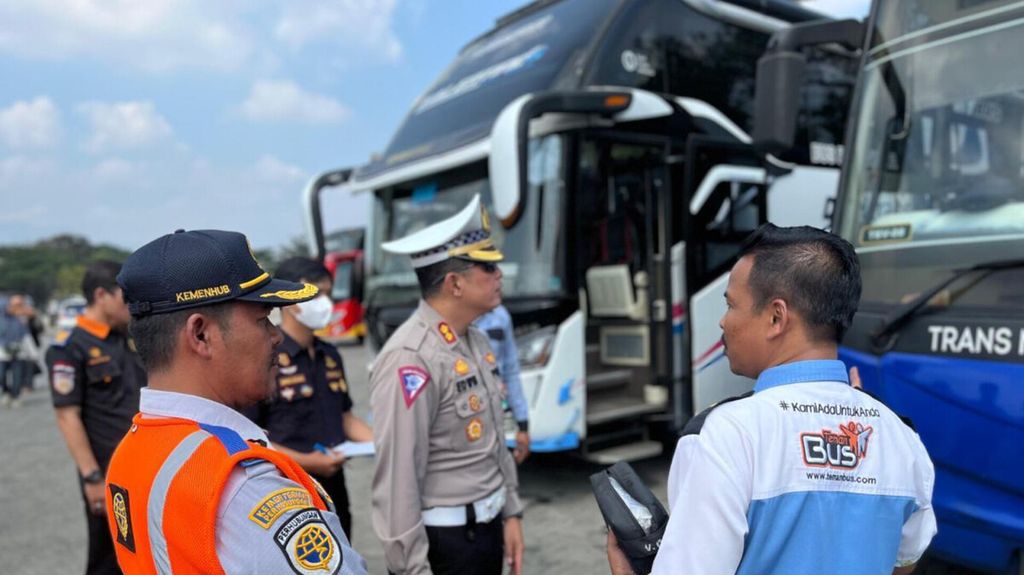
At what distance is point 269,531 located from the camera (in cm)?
Answer: 110

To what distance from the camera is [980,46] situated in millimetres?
2891

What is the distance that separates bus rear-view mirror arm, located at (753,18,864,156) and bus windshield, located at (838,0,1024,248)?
195mm

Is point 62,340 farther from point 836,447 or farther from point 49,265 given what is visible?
point 49,265

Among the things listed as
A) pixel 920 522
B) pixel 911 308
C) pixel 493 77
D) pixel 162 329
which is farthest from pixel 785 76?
pixel 162 329

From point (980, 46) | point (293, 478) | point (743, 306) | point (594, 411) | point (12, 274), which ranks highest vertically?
point (980, 46)

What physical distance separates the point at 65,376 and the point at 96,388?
14cm

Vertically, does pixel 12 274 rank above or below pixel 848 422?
below

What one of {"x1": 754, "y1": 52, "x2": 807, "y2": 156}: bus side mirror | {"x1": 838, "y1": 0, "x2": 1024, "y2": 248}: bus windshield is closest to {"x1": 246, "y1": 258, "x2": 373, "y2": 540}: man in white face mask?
{"x1": 754, "y1": 52, "x2": 807, "y2": 156}: bus side mirror

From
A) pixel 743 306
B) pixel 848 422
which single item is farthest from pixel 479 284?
pixel 848 422

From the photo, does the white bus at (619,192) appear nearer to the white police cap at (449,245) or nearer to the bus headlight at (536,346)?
the bus headlight at (536,346)

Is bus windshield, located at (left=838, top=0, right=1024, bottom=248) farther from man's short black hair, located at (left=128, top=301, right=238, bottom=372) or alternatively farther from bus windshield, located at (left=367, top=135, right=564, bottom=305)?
man's short black hair, located at (left=128, top=301, right=238, bottom=372)

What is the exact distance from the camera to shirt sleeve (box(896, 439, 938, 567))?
1319 mm

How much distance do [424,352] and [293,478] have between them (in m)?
1.01

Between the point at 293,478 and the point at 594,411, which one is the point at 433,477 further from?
the point at 594,411
